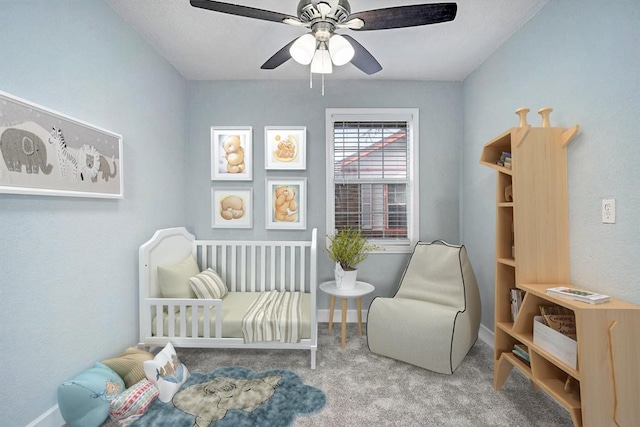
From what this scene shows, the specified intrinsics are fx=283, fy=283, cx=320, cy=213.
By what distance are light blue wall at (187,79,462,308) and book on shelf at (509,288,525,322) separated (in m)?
1.19

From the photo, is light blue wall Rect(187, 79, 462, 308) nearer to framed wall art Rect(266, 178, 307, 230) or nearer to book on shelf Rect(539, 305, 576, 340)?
framed wall art Rect(266, 178, 307, 230)

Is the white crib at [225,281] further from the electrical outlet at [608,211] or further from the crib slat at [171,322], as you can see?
the electrical outlet at [608,211]

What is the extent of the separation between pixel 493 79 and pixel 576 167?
1177 millimetres

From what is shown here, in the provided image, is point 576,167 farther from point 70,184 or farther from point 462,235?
point 70,184

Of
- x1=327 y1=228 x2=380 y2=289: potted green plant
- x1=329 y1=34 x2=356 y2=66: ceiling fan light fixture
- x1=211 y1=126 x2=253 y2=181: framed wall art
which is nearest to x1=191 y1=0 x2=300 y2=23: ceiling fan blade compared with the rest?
x1=329 y1=34 x2=356 y2=66: ceiling fan light fixture

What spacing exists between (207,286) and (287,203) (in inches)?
43.2

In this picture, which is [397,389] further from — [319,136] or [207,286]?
[319,136]

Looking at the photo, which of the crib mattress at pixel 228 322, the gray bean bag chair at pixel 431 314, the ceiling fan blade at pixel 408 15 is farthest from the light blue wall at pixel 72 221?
the gray bean bag chair at pixel 431 314

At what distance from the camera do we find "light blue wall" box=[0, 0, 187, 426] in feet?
4.34

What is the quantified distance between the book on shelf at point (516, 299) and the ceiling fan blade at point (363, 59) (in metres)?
1.68

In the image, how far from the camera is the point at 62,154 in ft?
5.03

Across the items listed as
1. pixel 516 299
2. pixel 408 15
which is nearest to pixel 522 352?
pixel 516 299

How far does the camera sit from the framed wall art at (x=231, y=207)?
2947mm

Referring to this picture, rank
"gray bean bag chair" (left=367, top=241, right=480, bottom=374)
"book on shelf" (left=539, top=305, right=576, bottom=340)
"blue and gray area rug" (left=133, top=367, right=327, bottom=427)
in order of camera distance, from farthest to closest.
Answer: "gray bean bag chair" (left=367, top=241, right=480, bottom=374)
"blue and gray area rug" (left=133, top=367, right=327, bottom=427)
"book on shelf" (left=539, top=305, right=576, bottom=340)
